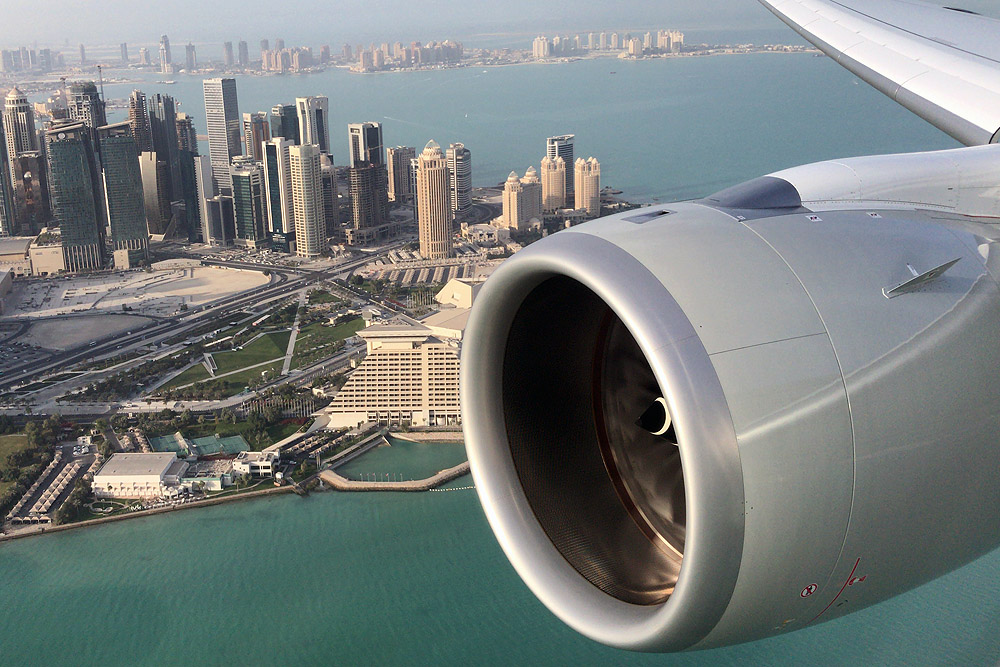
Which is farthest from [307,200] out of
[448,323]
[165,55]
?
[165,55]

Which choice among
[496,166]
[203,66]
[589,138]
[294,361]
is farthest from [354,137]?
[203,66]

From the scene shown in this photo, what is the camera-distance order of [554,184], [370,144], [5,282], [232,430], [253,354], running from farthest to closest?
[370,144] → [554,184] → [5,282] → [253,354] → [232,430]

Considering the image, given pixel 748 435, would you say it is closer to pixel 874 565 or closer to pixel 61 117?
pixel 874 565

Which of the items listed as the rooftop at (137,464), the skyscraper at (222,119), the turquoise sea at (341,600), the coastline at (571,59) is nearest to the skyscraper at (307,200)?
the skyscraper at (222,119)

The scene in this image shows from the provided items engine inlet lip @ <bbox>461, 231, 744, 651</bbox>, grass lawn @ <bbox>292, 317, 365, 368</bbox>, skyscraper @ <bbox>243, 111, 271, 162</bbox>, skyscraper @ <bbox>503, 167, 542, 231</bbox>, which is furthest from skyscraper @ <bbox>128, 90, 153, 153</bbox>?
engine inlet lip @ <bbox>461, 231, 744, 651</bbox>

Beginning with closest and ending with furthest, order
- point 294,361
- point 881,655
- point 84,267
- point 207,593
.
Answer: point 881,655, point 207,593, point 294,361, point 84,267

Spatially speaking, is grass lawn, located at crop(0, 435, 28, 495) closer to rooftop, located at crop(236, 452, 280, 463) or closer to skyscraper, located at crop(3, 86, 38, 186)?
rooftop, located at crop(236, 452, 280, 463)

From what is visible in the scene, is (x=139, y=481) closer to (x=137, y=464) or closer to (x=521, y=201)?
(x=137, y=464)
